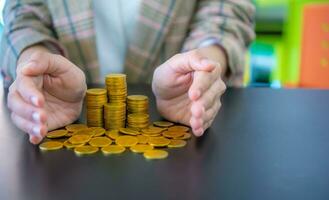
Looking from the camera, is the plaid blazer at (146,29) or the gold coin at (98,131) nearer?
the gold coin at (98,131)

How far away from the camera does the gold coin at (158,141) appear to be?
62 cm

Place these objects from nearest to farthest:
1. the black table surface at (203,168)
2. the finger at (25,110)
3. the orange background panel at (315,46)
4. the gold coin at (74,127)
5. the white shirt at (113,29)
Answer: the black table surface at (203,168)
the finger at (25,110)
the gold coin at (74,127)
the white shirt at (113,29)
the orange background panel at (315,46)

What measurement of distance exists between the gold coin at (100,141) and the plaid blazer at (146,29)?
0.42 metres

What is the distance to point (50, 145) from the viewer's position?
2.00 ft

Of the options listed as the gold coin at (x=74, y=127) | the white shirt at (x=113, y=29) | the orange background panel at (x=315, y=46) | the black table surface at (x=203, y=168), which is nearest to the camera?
the black table surface at (x=203, y=168)

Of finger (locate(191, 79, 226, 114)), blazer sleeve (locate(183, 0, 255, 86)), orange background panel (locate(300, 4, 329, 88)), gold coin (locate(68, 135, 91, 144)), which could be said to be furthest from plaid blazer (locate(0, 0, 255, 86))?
orange background panel (locate(300, 4, 329, 88))

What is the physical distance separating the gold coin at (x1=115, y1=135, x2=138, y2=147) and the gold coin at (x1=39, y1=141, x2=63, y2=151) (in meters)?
0.08

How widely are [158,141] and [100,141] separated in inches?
3.1

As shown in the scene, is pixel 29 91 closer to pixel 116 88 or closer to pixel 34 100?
pixel 34 100

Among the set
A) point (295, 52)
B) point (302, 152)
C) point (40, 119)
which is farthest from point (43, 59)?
point (295, 52)

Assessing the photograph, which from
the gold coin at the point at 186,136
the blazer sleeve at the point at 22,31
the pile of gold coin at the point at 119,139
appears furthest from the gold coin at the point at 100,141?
the blazer sleeve at the point at 22,31

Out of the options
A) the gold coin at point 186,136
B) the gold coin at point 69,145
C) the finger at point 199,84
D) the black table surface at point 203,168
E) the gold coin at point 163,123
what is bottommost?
the black table surface at point 203,168

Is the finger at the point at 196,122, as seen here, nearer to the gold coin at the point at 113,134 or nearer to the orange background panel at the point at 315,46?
the gold coin at the point at 113,134

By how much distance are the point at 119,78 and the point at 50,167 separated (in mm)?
224
